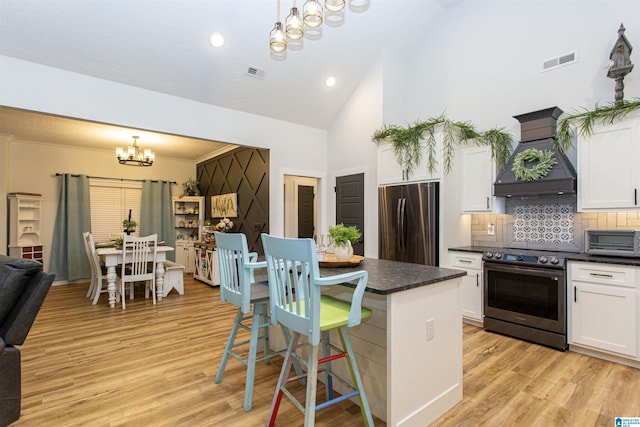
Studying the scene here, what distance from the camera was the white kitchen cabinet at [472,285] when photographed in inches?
142

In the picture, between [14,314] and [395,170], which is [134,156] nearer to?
[14,314]

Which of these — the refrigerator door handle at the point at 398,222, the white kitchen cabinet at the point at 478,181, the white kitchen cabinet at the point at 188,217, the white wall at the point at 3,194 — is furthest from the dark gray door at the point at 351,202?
the white wall at the point at 3,194

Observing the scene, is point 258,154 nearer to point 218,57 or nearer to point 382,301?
point 218,57

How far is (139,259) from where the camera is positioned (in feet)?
15.3

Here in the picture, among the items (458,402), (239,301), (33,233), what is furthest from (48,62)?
(458,402)

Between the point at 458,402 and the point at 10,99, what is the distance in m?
4.75

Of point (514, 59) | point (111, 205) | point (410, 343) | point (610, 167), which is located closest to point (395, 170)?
point (514, 59)

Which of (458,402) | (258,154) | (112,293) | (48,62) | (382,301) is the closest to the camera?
(382,301)

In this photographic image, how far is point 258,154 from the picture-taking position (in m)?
5.37

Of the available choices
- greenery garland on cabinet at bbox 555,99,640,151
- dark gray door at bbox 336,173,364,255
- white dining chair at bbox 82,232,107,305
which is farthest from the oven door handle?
white dining chair at bbox 82,232,107,305

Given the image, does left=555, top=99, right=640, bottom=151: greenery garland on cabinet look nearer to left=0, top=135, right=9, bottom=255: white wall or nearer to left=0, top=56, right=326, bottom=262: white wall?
left=0, top=56, right=326, bottom=262: white wall

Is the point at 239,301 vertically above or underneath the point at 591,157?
underneath

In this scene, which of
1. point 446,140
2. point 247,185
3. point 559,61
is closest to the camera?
point 559,61

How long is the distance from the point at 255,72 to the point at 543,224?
13.1ft
